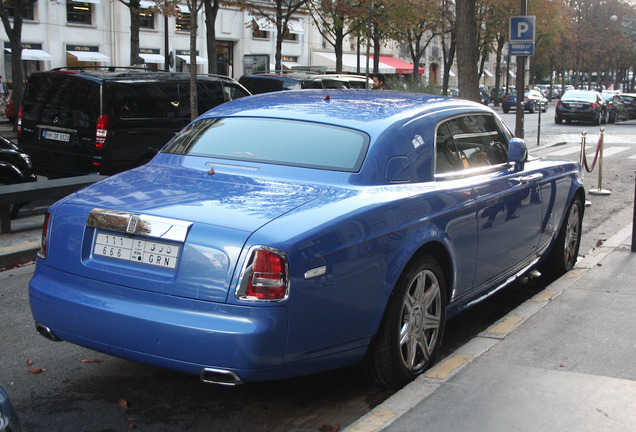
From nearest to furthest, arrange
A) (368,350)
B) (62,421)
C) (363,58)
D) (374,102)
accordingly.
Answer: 1. (62,421)
2. (368,350)
3. (374,102)
4. (363,58)

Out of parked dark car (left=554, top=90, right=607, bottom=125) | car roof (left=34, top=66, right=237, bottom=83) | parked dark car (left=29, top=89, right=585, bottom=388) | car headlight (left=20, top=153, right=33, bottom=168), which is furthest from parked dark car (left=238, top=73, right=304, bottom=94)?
parked dark car (left=554, top=90, right=607, bottom=125)

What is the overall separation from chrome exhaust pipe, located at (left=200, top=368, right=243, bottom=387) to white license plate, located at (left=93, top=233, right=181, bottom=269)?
0.51 metres

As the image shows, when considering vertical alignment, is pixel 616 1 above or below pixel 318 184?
above

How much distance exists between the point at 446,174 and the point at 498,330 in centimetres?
109

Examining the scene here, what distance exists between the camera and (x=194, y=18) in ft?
44.2

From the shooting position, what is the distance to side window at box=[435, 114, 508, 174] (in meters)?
4.94

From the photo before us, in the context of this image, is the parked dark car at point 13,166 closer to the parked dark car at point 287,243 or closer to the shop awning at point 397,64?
the parked dark car at point 287,243

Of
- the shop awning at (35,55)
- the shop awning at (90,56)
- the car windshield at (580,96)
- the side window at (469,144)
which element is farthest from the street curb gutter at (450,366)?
the shop awning at (90,56)

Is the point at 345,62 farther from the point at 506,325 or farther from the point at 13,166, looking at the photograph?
the point at 506,325

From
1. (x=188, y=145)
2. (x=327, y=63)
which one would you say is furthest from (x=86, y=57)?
(x=188, y=145)

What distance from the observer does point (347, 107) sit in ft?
16.5

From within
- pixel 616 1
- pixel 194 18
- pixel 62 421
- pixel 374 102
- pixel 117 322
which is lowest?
pixel 62 421

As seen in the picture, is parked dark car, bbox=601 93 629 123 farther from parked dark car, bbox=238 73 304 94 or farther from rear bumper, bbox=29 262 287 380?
rear bumper, bbox=29 262 287 380

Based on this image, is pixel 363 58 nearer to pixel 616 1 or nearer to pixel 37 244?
pixel 616 1
